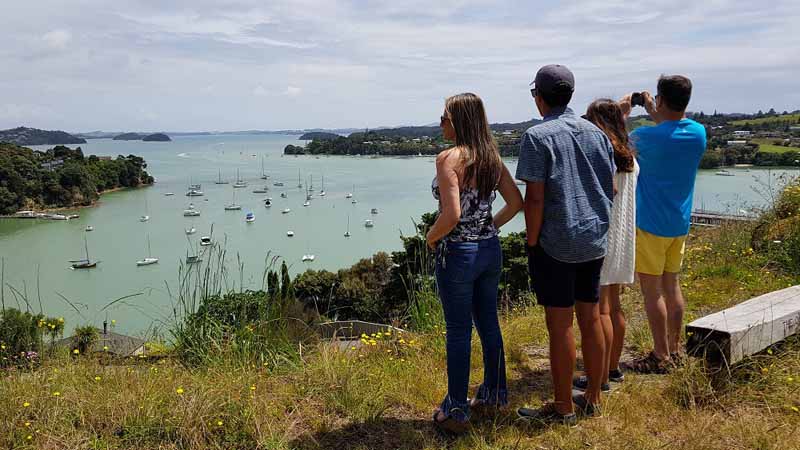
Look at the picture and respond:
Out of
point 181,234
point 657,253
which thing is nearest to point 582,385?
point 657,253

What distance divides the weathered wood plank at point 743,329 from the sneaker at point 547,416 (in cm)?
62

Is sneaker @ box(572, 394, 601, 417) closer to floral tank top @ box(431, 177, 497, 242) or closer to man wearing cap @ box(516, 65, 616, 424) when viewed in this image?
man wearing cap @ box(516, 65, 616, 424)

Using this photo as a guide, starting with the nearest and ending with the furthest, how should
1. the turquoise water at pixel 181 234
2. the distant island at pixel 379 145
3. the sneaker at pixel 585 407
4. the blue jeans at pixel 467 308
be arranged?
1. the blue jeans at pixel 467 308
2. the sneaker at pixel 585 407
3. the turquoise water at pixel 181 234
4. the distant island at pixel 379 145

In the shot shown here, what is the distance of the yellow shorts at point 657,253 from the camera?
2.50m

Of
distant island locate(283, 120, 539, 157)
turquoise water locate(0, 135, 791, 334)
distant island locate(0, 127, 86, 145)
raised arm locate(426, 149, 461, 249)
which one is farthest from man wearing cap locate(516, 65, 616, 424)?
distant island locate(0, 127, 86, 145)

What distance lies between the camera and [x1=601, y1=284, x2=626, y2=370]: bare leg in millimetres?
2373

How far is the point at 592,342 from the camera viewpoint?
210cm

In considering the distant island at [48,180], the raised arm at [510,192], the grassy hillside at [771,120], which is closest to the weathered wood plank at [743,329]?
the raised arm at [510,192]

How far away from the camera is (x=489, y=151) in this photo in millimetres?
1963

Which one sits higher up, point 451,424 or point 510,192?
point 510,192

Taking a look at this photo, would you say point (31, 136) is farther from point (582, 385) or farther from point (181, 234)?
point (582, 385)

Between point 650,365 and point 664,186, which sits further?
point 650,365

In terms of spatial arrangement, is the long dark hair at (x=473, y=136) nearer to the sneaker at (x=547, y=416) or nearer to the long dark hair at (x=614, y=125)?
the long dark hair at (x=614, y=125)

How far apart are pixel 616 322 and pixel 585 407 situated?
44 cm
